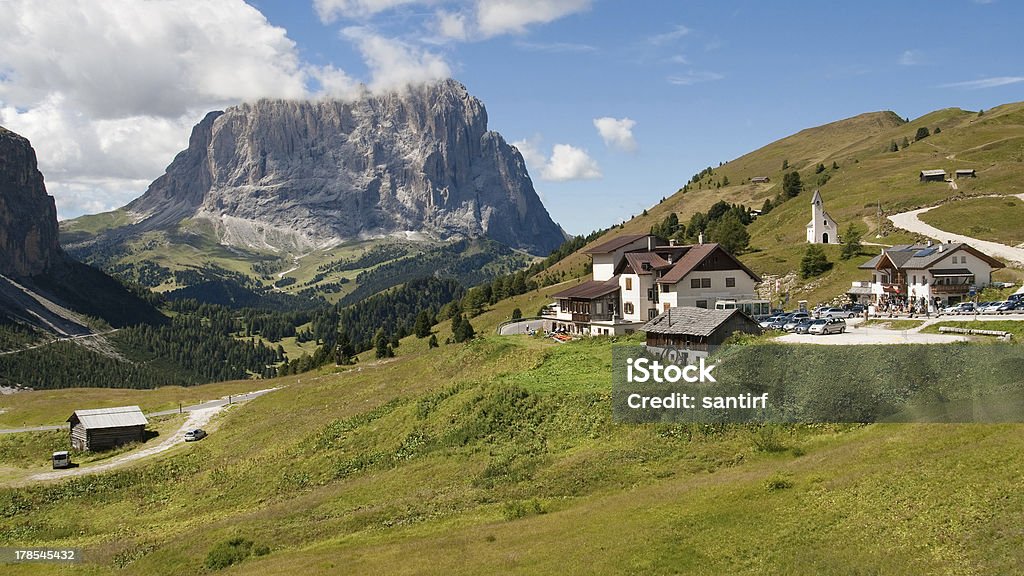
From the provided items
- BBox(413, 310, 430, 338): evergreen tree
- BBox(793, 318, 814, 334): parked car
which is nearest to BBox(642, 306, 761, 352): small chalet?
BBox(793, 318, 814, 334): parked car

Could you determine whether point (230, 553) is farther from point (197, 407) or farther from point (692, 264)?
point (197, 407)

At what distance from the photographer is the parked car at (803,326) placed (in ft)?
198

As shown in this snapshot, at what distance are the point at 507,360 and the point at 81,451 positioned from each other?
1904 inches

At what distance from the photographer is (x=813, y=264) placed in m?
109

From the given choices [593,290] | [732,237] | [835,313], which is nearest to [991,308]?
[835,313]

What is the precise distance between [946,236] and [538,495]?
102803 mm

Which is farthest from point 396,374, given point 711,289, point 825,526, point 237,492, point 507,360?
point 825,526

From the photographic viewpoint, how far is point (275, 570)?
102ft

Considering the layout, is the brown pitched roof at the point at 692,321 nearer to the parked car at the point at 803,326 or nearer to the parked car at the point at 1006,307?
the parked car at the point at 803,326

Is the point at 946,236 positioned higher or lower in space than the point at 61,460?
higher

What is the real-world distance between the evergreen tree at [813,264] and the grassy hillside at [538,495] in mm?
54973

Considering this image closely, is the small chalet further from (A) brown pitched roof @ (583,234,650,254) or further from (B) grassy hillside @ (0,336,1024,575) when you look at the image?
(A) brown pitched roof @ (583,234,650,254)

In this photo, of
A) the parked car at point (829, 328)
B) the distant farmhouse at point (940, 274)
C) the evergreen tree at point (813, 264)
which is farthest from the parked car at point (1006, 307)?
the evergreen tree at point (813, 264)

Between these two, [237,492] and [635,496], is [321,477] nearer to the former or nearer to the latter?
[237,492]
